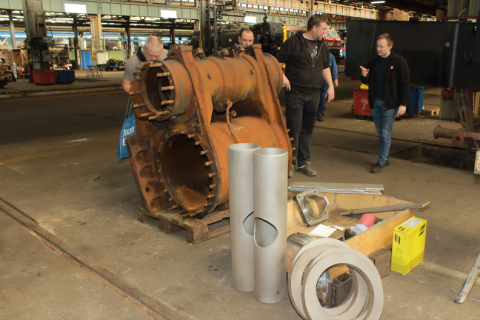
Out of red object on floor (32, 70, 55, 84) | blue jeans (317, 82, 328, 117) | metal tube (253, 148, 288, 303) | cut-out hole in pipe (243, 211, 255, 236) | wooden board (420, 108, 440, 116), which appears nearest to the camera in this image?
metal tube (253, 148, 288, 303)

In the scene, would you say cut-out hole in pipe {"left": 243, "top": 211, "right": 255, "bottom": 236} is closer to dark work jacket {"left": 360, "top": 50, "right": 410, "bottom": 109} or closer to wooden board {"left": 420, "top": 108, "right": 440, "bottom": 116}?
dark work jacket {"left": 360, "top": 50, "right": 410, "bottom": 109}

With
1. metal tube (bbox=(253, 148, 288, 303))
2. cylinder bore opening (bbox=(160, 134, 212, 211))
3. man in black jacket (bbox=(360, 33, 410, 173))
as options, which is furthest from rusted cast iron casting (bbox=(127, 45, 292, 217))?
man in black jacket (bbox=(360, 33, 410, 173))

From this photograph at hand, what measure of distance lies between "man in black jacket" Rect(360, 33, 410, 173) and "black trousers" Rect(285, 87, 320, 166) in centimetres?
76

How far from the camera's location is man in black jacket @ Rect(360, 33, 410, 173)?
16.2 ft

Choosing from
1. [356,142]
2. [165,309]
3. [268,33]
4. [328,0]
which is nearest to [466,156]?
[356,142]

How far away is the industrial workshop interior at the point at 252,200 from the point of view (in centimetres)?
250

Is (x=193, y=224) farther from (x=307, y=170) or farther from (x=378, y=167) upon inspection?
(x=378, y=167)

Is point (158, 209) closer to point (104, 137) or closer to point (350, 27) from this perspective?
point (350, 27)

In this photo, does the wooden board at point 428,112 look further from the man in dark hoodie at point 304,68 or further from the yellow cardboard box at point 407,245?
the yellow cardboard box at point 407,245

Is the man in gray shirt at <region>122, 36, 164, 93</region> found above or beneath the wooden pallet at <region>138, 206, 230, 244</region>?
above

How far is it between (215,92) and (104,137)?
478 cm

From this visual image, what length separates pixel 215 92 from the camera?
349cm

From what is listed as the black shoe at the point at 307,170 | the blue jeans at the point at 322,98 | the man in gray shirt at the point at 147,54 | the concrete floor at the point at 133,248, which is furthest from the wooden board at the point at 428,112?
the man in gray shirt at the point at 147,54

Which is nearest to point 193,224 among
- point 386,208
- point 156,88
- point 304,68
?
point 156,88
